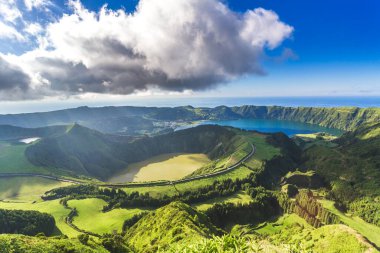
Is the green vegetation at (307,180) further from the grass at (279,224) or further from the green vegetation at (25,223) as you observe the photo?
the green vegetation at (25,223)

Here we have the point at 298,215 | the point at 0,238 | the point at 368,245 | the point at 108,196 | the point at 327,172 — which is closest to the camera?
the point at 0,238

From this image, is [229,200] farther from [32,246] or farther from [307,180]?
[32,246]

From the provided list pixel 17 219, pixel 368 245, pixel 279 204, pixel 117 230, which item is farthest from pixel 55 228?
pixel 368 245

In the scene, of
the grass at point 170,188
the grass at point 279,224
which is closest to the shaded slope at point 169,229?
the grass at point 279,224

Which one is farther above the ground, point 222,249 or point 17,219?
point 222,249

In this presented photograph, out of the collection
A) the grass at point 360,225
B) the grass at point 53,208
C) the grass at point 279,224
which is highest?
the grass at point 360,225

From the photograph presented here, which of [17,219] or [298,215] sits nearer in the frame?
[17,219]

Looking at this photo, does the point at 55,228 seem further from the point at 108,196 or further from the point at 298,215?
the point at 298,215
